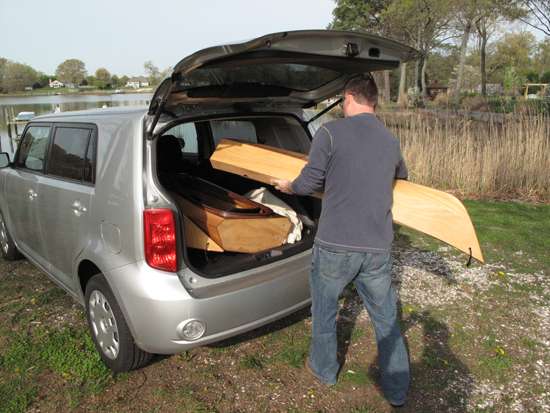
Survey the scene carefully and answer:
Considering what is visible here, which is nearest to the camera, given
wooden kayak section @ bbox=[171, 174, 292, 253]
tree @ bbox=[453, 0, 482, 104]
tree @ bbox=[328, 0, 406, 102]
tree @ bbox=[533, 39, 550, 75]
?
wooden kayak section @ bbox=[171, 174, 292, 253]

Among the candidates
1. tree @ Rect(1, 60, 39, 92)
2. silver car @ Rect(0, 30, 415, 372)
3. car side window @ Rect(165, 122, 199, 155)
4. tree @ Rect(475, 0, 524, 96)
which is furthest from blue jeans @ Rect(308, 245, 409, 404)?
tree @ Rect(1, 60, 39, 92)

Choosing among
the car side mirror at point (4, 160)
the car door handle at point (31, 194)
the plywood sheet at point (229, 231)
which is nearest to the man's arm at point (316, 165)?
the plywood sheet at point (229, 231)

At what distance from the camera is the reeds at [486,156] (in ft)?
25.2

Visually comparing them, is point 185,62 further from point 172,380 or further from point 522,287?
point 522,287

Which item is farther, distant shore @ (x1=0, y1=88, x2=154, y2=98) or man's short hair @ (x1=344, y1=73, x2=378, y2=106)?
distant shore @ (x1=0, y1=88, x2=154, y2=98)

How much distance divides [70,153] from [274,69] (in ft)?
5.29

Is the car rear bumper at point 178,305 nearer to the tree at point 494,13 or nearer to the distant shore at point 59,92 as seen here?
the tree at point 494,13

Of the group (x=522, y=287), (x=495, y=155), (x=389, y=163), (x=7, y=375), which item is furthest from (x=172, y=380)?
(x=495, y=155)

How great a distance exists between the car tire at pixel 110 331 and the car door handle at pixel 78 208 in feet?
1.43

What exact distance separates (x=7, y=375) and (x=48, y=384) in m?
0.33

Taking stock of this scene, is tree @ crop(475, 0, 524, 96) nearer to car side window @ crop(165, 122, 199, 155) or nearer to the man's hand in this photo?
car side window @ crop(165, 122, 199, 155)

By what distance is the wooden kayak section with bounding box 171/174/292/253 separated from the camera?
2.95 meters

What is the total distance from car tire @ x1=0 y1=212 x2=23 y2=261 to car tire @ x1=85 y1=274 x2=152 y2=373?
2.25 meters

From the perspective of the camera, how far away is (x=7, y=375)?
9.64 feet
